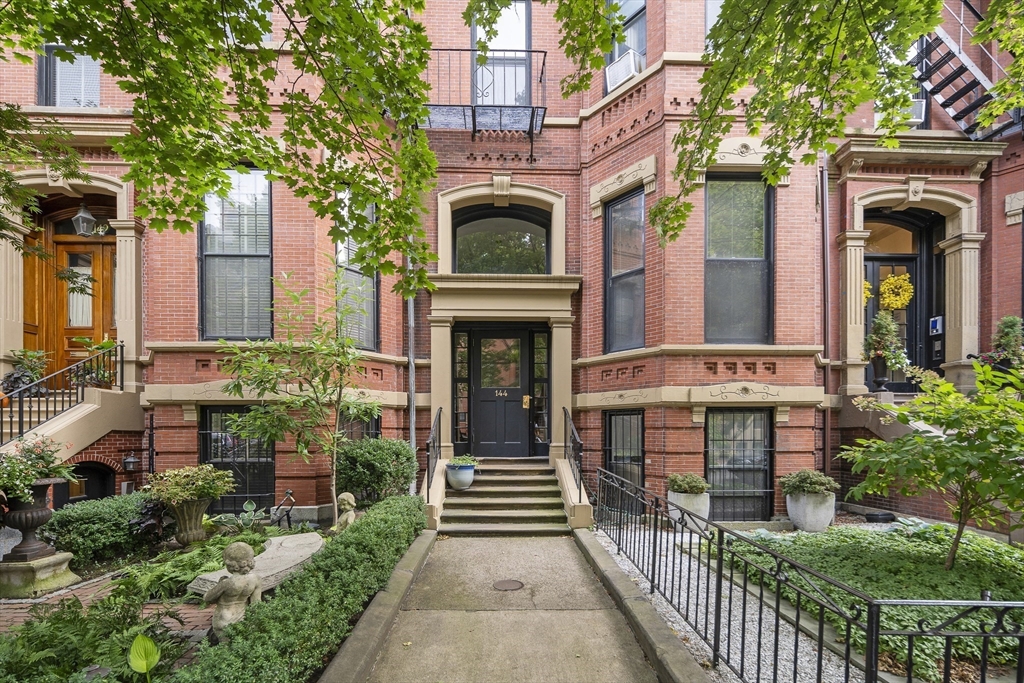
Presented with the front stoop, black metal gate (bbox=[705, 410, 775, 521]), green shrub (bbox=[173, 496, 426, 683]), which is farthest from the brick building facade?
green shrub (bbox=[173, 496, 426, 683])

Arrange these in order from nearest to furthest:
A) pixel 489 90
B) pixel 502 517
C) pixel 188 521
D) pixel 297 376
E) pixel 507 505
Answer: pixel 297 376, pixel 188 521, pixel 502 517, pixel 507 505, pixel 489 90

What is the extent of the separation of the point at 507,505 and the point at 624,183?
19.4 feet

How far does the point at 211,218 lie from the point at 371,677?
24.3 feet

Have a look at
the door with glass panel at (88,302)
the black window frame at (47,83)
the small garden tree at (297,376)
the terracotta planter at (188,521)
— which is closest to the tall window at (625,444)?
the small garden tree at (297,376)

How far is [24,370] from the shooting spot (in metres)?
7.58

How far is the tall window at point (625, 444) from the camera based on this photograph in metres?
8.10

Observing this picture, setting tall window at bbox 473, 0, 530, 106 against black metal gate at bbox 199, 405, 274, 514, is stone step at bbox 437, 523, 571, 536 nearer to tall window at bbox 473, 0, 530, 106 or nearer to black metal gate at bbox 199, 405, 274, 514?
black metal gate at bbox 199, 405, 274, 514

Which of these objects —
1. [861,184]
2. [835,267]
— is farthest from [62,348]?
[861,184]

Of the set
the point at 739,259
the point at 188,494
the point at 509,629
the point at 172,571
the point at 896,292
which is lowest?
the point at 509,629

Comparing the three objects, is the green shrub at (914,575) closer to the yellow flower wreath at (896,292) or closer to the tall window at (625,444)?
the tall window at (625,444)

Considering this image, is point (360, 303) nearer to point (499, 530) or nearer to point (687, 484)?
point (499, 530)

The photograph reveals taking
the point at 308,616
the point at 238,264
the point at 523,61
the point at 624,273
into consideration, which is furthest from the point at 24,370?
the point at 523,61

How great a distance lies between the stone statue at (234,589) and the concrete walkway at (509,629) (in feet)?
3.87

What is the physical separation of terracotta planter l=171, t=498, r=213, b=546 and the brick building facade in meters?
1.19
